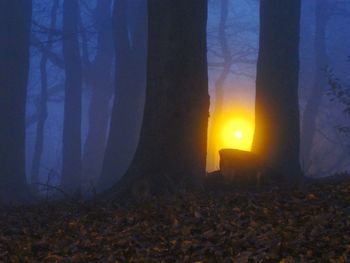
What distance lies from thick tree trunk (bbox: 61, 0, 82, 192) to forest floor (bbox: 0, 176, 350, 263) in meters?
13.9

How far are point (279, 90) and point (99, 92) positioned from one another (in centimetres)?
1729

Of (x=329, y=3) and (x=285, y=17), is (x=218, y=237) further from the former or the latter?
(x=329, y=3)

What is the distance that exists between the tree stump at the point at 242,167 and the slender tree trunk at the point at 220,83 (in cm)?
2079

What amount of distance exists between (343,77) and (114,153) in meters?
16.7

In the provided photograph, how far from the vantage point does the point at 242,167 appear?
9570 millimetres

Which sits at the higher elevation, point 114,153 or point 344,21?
point 344,21

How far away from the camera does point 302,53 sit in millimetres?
27891

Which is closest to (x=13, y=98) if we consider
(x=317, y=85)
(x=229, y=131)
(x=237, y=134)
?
(x=237, y=134)

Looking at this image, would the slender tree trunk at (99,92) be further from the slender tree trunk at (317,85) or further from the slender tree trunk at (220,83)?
the slender tree trunk at (317,85)

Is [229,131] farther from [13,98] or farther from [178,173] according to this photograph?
[178,173]

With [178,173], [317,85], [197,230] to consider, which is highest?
[317,85]

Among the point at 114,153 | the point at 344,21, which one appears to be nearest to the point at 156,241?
the point at 114,153

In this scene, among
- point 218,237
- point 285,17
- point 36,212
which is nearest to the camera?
point 218,237

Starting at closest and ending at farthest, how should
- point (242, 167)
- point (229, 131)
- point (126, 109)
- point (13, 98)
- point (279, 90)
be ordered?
point (242, 167) < point (279, 90) < point (13, 98) < point (126, 109) < point (229, 131)
